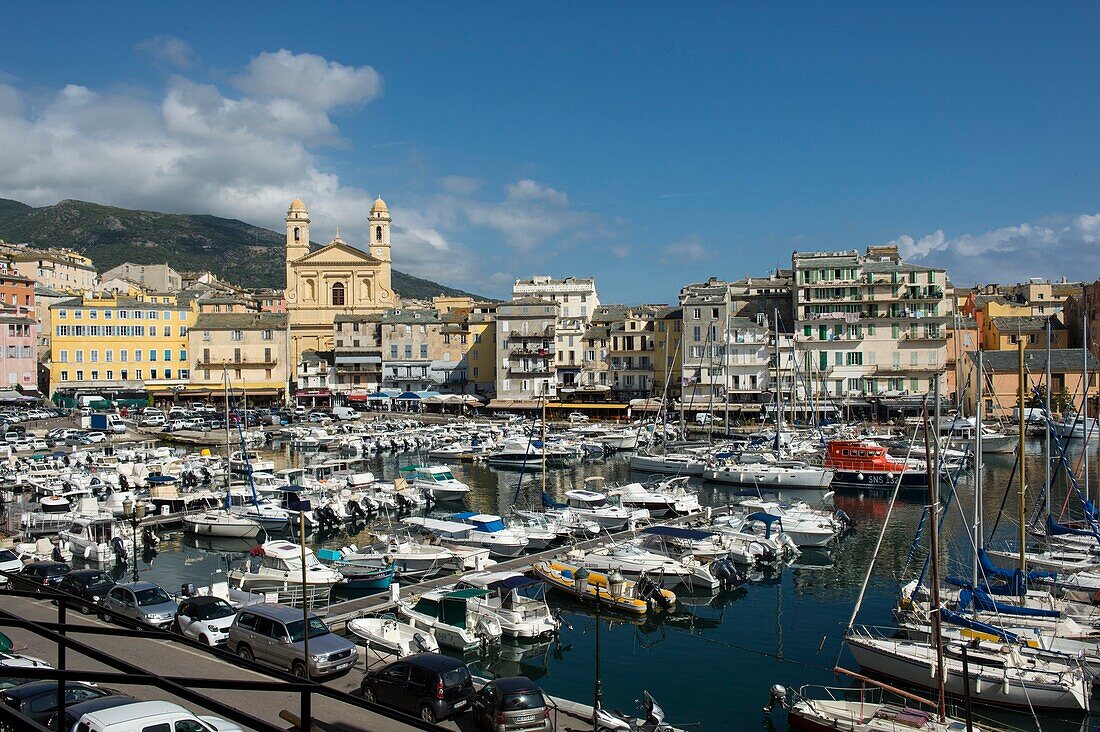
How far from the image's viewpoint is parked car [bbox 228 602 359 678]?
17.0 meters

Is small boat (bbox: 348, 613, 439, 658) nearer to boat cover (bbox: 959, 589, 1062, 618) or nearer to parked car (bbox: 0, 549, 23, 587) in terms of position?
parked car (bbox: 0, 549, 23, 587)

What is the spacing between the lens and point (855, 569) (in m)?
29.4

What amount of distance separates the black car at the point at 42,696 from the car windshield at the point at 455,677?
5.20m

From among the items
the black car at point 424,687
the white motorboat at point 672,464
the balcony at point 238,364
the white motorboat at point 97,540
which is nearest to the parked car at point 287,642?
the black car at point 424,687

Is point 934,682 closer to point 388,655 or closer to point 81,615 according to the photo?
point 388,655

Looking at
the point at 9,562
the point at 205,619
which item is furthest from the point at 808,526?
the point at 9,562

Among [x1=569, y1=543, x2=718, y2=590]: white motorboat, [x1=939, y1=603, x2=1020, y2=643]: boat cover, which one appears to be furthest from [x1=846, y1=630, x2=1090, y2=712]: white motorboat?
[x1=569, y1=543, x2=718, y2=590]: white motorboat

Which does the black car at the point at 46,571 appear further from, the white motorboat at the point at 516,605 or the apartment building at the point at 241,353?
the apartment building at the point at 241,353

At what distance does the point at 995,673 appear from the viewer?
1752cm

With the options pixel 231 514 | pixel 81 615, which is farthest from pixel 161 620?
pixel 231 514

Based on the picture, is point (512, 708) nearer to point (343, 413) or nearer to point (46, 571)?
point (46, 571)

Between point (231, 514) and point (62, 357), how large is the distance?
197 ft

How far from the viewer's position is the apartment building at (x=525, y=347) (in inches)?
3322

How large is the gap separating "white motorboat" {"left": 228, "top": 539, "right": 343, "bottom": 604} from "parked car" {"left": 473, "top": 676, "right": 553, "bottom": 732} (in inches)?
412
